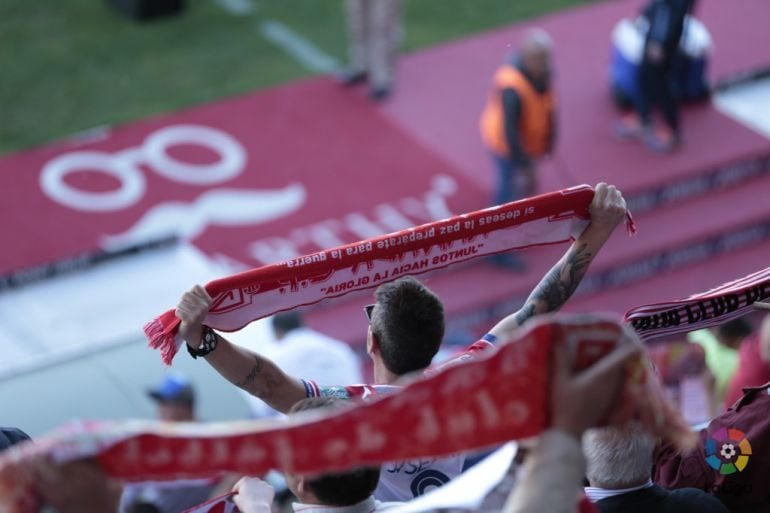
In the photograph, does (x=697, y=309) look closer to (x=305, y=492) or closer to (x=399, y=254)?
(x=399, y=254)

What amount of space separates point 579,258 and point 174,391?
105 inches

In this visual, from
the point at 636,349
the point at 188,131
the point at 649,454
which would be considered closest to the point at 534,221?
the point at 649,454

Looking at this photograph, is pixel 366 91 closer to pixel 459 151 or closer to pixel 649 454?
pixel 459 151

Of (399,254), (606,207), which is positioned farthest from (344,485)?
(606,207)

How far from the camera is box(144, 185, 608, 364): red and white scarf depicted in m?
3.19

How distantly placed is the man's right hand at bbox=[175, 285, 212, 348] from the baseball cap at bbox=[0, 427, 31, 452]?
45cm

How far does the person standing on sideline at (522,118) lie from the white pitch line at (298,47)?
276 centimetres

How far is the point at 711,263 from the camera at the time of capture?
28.8 feet

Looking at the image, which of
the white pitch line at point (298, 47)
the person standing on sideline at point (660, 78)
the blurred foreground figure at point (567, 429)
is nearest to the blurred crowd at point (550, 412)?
the blurred foreground figure at point (567, 429)

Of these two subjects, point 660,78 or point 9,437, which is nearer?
point 9,437

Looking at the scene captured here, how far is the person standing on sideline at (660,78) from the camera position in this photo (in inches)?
336

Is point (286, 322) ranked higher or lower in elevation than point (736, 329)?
higher

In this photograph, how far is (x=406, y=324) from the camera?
3.20 metres

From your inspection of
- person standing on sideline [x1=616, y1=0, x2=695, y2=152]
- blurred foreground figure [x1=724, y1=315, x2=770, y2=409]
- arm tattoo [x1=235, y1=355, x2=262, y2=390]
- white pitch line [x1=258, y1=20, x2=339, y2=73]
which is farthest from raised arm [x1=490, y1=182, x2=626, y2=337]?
white pitch line [x1=258, y1=20, x2=339, y2=73]
